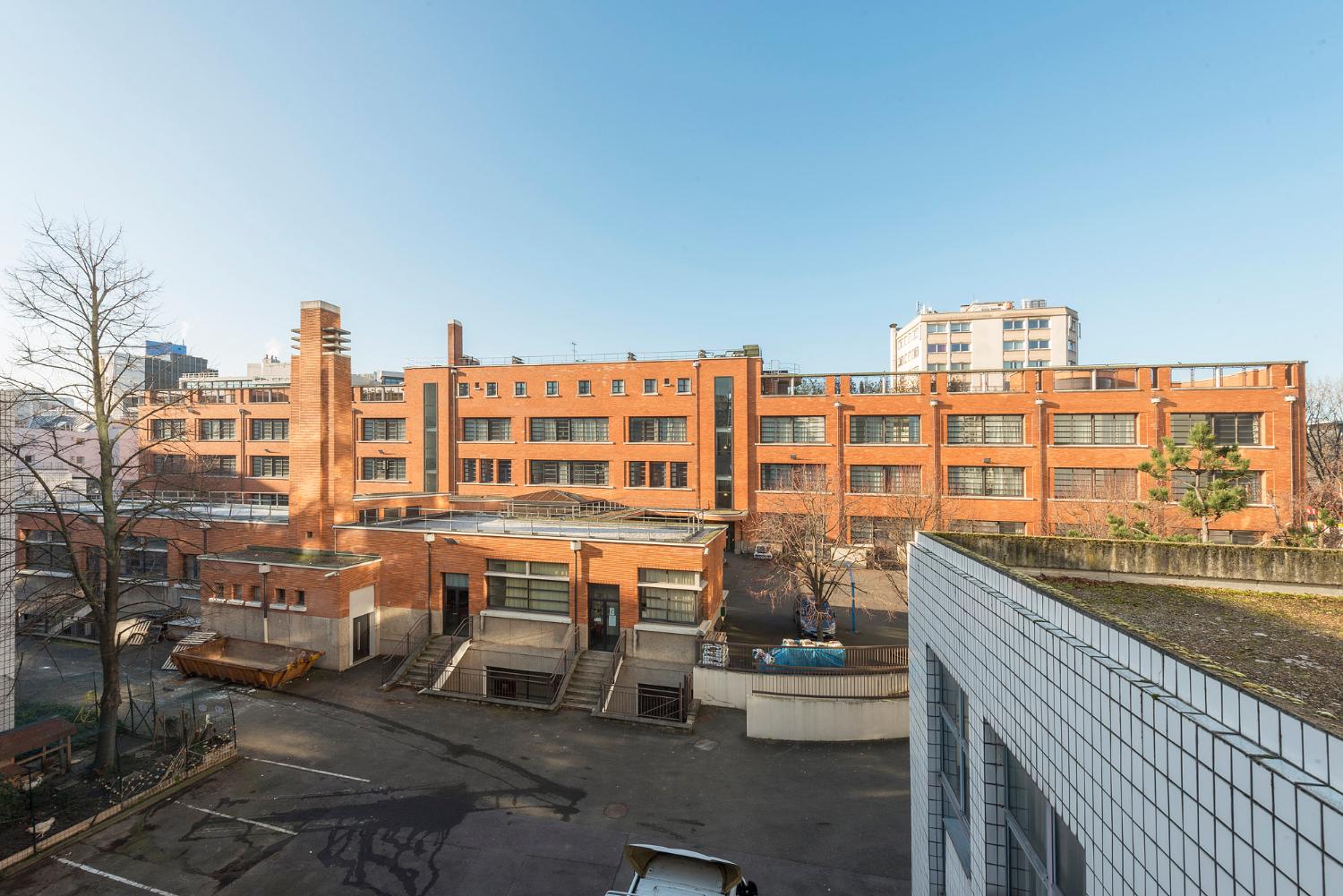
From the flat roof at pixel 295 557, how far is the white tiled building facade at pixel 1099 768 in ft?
74.8

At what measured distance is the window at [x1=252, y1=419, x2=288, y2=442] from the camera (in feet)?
168

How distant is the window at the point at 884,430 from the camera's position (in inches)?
1631

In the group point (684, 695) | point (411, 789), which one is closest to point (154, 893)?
point (411, 789)

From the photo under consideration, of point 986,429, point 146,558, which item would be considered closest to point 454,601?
point 146,558

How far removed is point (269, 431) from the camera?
5172cm

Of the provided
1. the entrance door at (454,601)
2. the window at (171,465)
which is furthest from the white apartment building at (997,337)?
the window at (171,465)

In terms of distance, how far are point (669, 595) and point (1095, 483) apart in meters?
31.1

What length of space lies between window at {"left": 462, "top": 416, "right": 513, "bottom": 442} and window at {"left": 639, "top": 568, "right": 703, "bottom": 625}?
28.9 metres

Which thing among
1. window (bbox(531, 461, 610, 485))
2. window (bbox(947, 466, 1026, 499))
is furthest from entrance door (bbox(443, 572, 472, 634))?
window (bbox(947, 466, 1026, 499))

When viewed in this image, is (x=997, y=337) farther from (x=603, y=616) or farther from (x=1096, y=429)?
(x=603, y=616)

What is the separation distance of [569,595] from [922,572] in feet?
53.1

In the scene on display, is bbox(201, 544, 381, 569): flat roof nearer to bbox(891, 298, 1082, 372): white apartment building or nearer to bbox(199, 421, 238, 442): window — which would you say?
bbox(199, 421, 238, 442): window

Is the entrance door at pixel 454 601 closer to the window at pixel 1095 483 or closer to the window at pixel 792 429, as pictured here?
the window at pixel 792 429

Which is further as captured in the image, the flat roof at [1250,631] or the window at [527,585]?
the window at [527,585]
